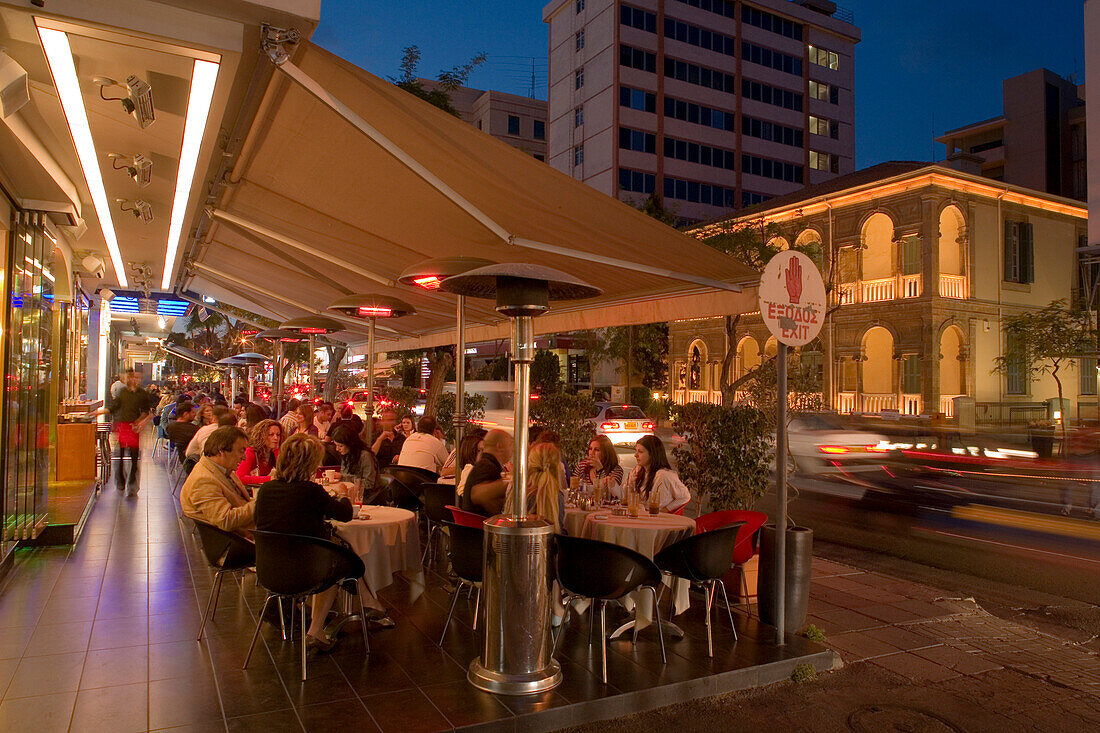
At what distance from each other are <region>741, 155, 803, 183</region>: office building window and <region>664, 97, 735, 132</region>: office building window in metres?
2.41

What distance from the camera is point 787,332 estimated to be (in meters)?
5.40

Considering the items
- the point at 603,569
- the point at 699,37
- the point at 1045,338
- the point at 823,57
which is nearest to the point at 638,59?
the point at 699,37

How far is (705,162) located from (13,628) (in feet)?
154

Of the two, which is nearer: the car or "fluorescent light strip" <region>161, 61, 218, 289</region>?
"fluorescent light strip" <region>161, 61, 218, 289</region>

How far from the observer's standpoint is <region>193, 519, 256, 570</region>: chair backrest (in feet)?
17.2

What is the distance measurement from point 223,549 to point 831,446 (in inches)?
441

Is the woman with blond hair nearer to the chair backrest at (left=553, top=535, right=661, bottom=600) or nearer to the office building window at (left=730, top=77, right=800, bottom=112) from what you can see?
the chair backrest at (left=553, top=535, right=661, bottom=600)

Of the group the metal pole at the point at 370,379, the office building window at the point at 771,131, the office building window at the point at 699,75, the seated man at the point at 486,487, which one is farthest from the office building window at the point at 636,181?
A: the seated man at the point at 486,487

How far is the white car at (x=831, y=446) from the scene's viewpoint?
44.9 feet

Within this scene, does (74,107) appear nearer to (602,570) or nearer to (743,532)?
(602,570)

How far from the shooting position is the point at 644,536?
5.57 metres

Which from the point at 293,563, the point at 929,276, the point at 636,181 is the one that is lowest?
the point at 293,563

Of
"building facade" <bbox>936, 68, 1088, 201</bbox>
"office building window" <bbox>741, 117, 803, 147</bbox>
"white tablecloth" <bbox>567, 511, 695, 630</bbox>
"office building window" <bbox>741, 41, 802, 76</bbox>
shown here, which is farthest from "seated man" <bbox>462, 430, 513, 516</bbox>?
"office building window" <bbox>741, 41, 802, 76</bbox>

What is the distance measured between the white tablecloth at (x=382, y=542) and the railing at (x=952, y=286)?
2401cm
